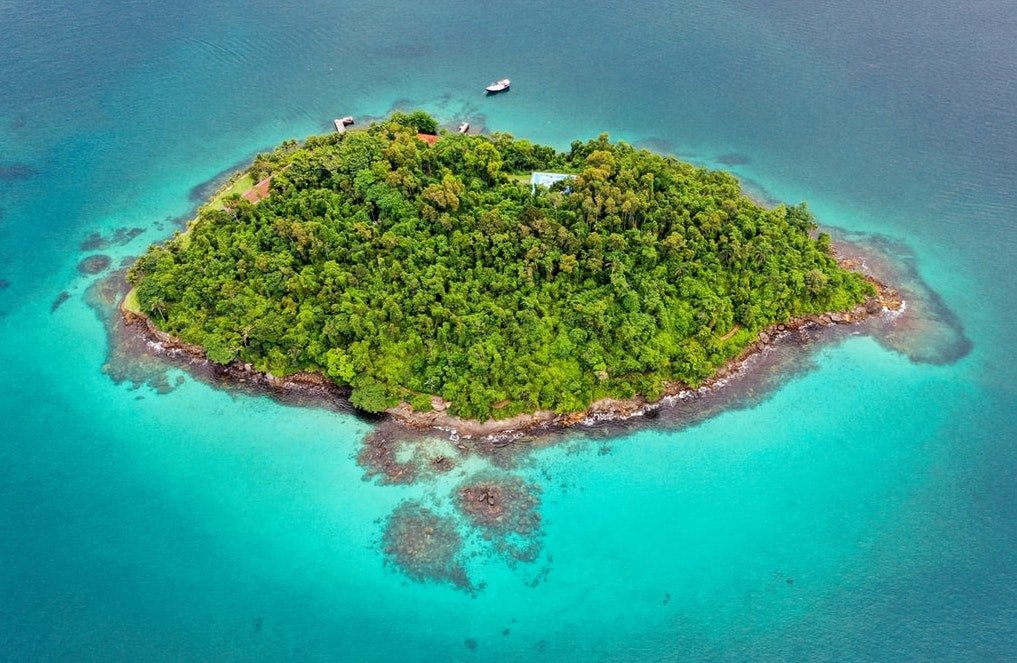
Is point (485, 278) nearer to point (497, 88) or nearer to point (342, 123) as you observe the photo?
point (342, 123)

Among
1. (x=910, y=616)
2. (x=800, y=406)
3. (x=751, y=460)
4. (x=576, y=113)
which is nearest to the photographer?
(x=910, y=616)

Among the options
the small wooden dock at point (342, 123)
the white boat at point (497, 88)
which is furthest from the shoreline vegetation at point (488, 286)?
the white boat at point (497, 88)

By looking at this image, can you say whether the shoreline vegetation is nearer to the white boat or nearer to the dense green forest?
the dense green forest

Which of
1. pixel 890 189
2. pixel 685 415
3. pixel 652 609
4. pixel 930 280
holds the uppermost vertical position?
pixel 890 189

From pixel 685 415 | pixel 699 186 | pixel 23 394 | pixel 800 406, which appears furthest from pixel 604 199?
pixel 23 394

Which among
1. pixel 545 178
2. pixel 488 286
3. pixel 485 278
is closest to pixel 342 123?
pixel 545 178

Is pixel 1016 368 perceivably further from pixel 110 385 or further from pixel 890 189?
pixel 110 385
